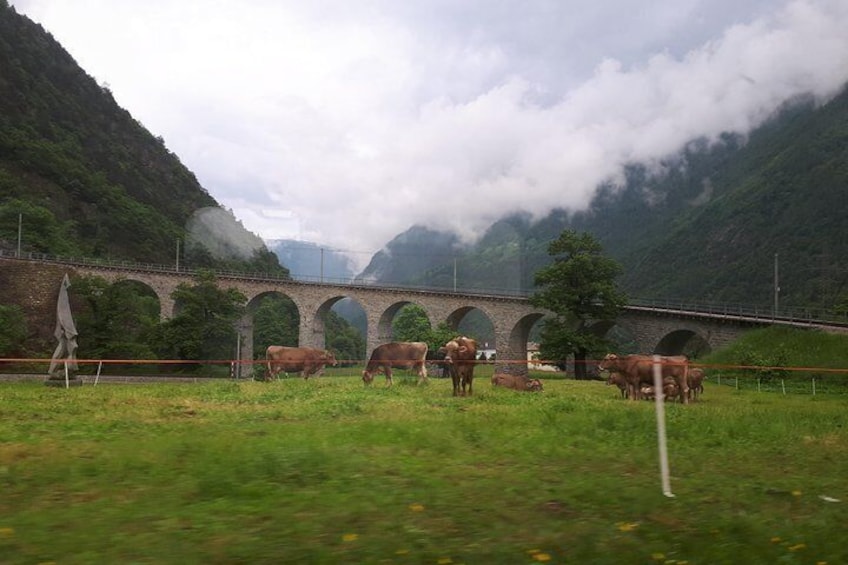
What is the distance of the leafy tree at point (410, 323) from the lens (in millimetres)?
70000

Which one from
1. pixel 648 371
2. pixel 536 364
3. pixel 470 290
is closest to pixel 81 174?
pixel 470 290

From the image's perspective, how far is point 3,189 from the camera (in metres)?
84.1

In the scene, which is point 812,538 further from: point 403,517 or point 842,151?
point 842,151

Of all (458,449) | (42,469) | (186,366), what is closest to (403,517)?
(458,449)

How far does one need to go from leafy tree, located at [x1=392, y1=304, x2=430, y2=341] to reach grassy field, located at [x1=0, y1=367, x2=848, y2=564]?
5768 cm

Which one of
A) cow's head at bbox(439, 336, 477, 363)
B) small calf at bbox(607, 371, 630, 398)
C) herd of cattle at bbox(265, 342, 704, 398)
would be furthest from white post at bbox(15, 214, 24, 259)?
small calf at bbox(607, 371, 630, 398)

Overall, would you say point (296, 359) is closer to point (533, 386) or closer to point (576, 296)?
point (533, 386)

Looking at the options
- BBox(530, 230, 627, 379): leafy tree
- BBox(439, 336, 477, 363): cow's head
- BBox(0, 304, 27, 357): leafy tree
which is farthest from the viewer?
BBox(530, 230, 627, 379): leafy tree

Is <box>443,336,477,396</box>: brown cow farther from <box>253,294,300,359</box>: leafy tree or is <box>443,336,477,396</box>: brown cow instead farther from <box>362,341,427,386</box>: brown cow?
<box>253,294,300,359</box>: leafy tree

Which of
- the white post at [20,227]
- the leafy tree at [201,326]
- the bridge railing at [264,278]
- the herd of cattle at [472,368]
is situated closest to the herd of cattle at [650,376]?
the herd of cattle at [472,368]

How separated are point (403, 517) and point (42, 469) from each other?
396 cm

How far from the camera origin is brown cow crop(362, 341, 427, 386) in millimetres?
23281

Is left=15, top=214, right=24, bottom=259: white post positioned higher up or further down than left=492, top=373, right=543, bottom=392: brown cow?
higher up

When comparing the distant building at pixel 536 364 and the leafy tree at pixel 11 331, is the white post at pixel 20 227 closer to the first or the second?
the leafy tree at pixel 11 331
